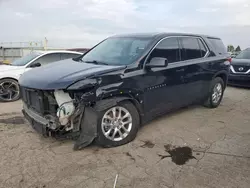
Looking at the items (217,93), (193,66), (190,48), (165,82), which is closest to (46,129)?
(165,82)

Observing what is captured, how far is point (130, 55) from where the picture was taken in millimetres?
4203

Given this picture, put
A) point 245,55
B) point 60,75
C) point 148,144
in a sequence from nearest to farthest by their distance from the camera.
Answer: point 60,75, point 148,144, point 245,55

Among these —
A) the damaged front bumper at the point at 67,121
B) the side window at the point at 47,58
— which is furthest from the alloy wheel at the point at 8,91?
the damaged front bumper at the point at 67,121

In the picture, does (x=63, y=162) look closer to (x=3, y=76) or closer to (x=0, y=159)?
(x=0, y=159)

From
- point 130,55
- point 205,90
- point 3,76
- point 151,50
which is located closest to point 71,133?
point 130,55

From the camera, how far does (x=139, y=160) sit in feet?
11.1

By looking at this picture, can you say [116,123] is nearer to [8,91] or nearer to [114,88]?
[114,88]

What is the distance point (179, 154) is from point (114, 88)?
139 centimetres

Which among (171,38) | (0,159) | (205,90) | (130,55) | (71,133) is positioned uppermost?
(171,38)

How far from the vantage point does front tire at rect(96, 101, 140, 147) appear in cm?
361

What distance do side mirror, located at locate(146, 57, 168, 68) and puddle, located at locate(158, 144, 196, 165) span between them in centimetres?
133

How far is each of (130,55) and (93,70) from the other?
2.76 feet

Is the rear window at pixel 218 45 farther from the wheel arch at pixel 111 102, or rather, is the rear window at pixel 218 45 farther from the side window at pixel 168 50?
the wheel arch at pixel 111 102

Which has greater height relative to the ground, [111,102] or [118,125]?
[111,102]
